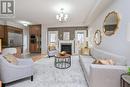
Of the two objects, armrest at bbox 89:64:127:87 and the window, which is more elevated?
the window

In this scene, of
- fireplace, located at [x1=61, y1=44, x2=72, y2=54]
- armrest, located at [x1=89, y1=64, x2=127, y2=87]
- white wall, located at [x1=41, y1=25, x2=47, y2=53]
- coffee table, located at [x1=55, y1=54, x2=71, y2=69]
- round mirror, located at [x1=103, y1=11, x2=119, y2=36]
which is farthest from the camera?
fireplace, located at [x1=61, y1=44, x2=72, y2=54]

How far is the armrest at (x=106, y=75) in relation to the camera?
2143 mm

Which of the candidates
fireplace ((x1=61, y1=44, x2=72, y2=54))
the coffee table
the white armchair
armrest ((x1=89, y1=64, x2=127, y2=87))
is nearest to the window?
fireplace ((x1=61, y1=44, x2=72, y2=54))

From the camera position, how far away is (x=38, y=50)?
35.0ft

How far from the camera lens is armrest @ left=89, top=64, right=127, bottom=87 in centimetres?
214

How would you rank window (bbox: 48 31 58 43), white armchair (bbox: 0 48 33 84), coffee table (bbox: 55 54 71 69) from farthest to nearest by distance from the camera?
1. window (bbox: 48 31 58 43)
2. coffee table (bbox: 55 54 71 69)
3. white armchair (bbox: 0 48 33 84)

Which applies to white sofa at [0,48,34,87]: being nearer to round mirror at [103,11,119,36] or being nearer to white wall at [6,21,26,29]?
round mirror at [103,11,119,36]

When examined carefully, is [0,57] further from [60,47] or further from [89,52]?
[60,47]

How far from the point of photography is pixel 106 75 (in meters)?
2.16

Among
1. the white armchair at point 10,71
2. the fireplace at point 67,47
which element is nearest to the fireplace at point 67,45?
the fireplace at point 67,47

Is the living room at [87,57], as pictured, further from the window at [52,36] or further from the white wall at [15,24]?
the window at [52,36]

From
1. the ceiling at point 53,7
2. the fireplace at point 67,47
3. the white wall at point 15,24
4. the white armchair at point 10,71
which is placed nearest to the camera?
the white armchair at point 10,71

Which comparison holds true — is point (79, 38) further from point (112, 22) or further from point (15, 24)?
point (112, 22)

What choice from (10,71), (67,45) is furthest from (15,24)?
(10,71)
